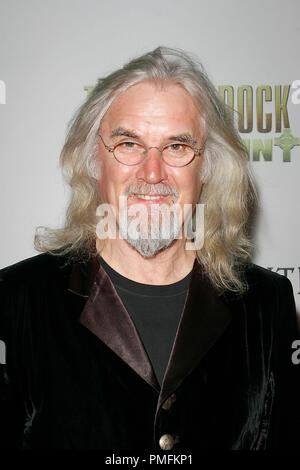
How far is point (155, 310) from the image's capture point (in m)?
1.49

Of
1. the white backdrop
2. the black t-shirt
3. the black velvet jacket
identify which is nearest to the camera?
the black velvet jacket

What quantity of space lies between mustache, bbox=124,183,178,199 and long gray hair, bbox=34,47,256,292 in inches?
11.1

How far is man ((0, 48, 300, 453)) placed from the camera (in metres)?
1.34

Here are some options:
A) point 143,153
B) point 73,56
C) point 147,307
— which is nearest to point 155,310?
point 147,307

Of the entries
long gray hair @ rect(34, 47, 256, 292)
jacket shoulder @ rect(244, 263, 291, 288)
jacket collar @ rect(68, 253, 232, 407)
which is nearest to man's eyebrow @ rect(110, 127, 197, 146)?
long gray hair @ rect(34, 47, 256, 292)

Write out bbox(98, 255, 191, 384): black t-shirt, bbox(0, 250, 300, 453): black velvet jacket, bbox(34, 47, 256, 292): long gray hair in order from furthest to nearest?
bbox(34, 47, 256, 292): long gray hair, bbox(98, 255, 191, 384): black t-shirt, bbox(0, 250, 300, 453): black velvet jacket

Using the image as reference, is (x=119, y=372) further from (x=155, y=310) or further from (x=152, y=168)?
(x=152, y=168)

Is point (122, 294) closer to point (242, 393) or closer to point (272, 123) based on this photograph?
point (242, 393)

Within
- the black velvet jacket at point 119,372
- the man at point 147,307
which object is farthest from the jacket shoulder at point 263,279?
the black velvet jacket at point 119,372

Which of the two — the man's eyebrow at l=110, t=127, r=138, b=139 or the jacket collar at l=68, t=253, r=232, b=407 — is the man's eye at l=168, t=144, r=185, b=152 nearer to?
the man's eyebrow at l=110, t=127, r=138, b=139

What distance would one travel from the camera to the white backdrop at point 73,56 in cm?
221

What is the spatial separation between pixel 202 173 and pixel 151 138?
328 mm
